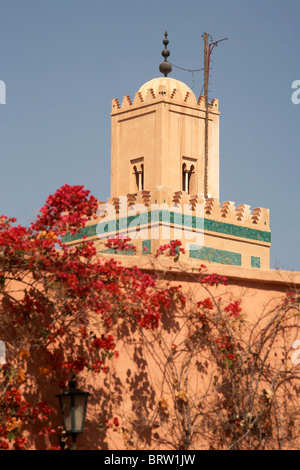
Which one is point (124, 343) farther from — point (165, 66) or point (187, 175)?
point (165, 66)

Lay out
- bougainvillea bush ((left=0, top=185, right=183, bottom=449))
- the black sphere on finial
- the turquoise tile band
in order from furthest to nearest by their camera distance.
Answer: the black sphere on finial < the turquoise tile band < bougainvillea bush ((left=0, top=185, right=183, bottom=449))

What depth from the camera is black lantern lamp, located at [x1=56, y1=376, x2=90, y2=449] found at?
10211mm

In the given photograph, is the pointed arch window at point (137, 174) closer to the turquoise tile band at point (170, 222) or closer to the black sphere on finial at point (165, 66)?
the turquoise tile band at point (170, 222)

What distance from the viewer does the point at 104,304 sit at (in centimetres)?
1109

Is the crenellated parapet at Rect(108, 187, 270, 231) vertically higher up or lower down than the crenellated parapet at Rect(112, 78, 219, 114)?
lower down

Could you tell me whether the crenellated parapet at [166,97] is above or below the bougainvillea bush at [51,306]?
above

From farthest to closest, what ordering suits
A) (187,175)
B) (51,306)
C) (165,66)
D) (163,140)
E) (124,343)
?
(165,66), (187,175), (163,140), (124,343), (51,306)

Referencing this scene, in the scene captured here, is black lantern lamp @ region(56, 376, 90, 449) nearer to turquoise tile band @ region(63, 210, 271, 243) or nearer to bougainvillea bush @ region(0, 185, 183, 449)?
bougainvillea bush @ region(0, 185, 183, 449)

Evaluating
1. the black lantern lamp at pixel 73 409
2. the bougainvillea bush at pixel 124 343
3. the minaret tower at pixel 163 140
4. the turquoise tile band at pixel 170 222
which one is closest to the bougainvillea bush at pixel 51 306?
the bougainvillea bush at pixel 124 343

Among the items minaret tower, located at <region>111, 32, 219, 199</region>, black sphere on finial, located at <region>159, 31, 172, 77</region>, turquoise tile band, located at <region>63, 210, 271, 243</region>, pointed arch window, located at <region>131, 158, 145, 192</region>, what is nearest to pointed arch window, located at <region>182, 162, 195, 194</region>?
minaret tower, located at <region>111, 32, 219, 199</region>

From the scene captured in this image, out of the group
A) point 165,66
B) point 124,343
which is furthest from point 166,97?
point 124,343

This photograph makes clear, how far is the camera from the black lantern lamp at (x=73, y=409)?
10211 mm

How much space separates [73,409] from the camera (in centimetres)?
1023
